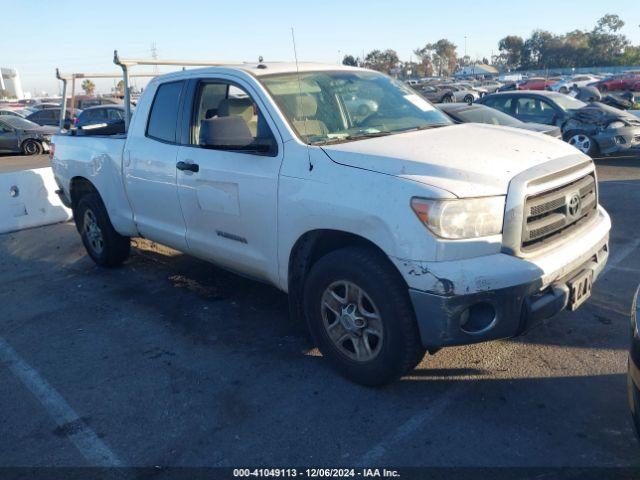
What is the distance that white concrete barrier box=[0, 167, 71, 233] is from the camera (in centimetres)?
812

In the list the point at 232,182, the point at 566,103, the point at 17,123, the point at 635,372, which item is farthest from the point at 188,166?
the point at 17,123

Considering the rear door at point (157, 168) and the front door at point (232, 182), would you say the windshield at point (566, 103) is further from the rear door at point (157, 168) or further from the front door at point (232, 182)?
the rear door at point (157, 168)

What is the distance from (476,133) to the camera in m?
3.98

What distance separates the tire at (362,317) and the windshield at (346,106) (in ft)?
2.90

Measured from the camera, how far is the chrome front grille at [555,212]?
3145mm

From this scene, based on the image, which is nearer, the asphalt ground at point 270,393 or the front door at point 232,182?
the asphalt ground at point 270,393

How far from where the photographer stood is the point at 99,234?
20.2 feet

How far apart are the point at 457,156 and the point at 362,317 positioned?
3.60 ft

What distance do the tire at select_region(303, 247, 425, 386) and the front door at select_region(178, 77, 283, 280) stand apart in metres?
0.52

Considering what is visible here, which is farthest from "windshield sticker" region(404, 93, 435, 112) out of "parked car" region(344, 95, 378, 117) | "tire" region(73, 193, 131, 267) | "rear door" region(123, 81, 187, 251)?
"tire" region(73, 193, 131, 267)

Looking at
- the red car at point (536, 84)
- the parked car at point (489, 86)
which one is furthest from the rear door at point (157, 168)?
the red car at point (536, 84)

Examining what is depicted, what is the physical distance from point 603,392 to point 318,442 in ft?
5.69

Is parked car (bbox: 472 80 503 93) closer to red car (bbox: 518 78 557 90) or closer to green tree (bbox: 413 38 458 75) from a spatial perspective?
red car (bbox: 518 78 557 90)

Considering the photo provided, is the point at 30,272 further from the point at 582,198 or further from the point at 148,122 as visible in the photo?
the point at 582,198
